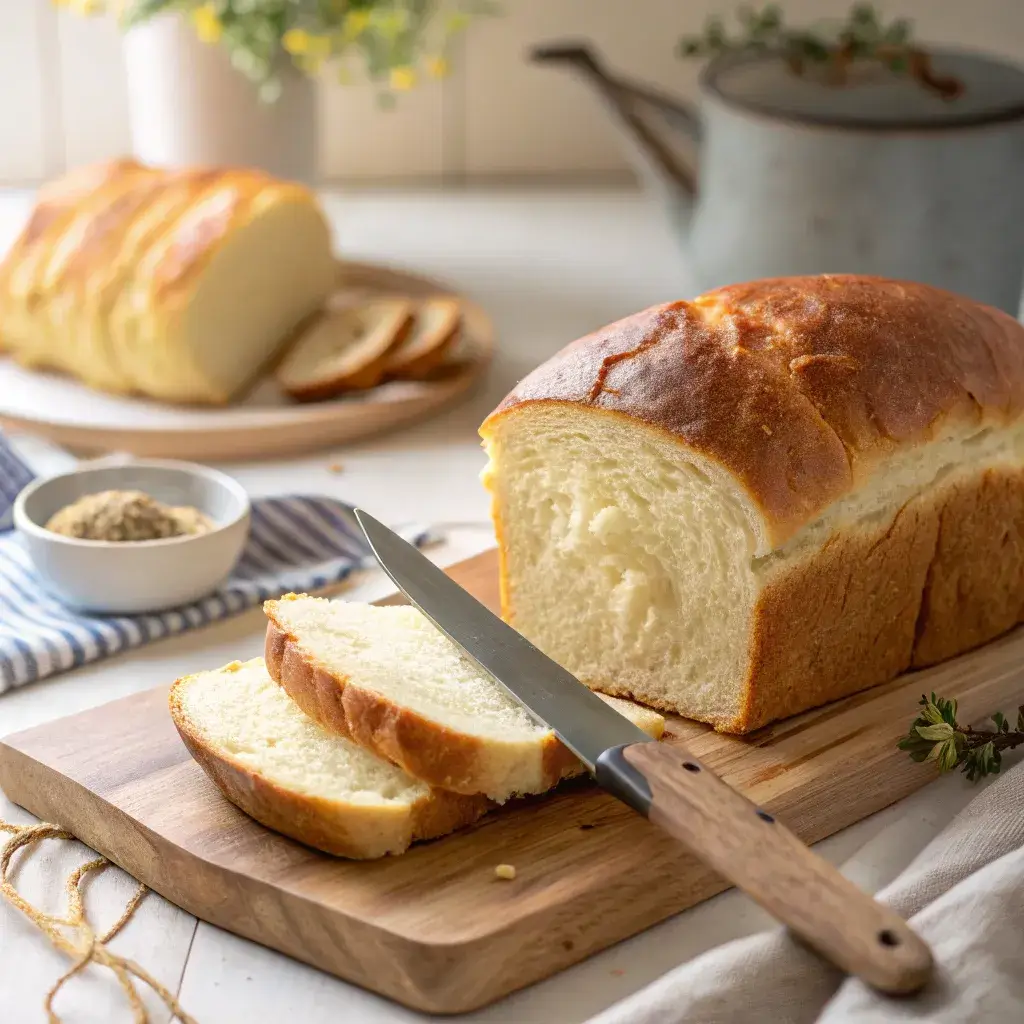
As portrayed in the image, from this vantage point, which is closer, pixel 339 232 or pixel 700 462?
pixel 700 462

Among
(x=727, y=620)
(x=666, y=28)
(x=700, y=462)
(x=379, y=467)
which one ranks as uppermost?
(x=666, y=28)

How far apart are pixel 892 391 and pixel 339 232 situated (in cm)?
263

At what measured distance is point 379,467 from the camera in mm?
3014

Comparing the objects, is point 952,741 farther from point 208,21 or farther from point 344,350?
point 208,21

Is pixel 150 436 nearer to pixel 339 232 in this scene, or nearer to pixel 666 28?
pixel 339 232

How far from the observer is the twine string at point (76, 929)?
59.3 inches

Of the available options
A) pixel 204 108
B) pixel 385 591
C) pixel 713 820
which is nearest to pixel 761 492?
pixel 713 820

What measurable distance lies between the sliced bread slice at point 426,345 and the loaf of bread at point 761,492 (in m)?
1.14

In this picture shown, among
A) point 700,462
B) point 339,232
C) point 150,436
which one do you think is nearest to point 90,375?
point 150,436

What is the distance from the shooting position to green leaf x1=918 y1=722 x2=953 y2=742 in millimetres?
1826

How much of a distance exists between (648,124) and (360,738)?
2.16 meters

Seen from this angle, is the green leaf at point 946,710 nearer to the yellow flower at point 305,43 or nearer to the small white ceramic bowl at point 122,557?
the small white ceramic bowl at point 122,557

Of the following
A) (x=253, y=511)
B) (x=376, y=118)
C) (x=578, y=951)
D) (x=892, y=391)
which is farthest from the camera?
(x=376, y=118)

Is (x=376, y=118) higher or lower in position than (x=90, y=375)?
higher
